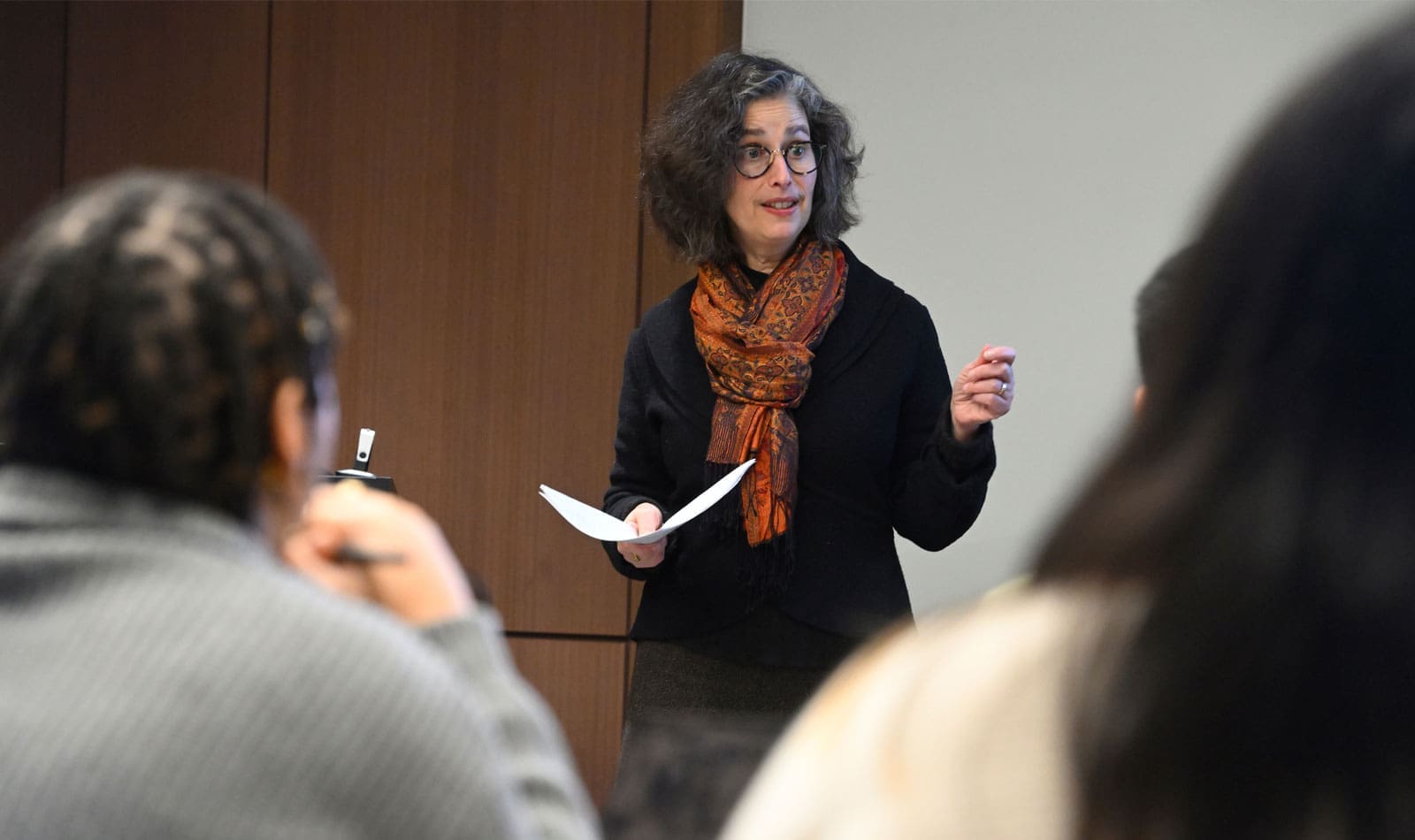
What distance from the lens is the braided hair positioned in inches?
35.6

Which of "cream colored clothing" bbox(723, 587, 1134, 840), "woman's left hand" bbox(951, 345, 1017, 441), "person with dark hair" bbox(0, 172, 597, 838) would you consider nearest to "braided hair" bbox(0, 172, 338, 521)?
"person with dark hair" bbox(0, 172, 597, 838)

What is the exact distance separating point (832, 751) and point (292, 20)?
12.8 feet

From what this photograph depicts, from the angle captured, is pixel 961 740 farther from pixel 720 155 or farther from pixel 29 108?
pixel 29 108

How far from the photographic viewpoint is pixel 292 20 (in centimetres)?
411

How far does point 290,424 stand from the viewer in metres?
0.96

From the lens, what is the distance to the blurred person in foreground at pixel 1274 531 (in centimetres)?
50

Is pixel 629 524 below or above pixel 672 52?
below

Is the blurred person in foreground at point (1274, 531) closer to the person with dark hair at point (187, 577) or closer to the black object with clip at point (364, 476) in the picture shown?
the person with dark hair at point (187, 577)

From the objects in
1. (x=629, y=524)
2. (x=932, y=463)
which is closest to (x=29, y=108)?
(x=629, y=524)

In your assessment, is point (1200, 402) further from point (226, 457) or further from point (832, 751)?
point (226, 457)

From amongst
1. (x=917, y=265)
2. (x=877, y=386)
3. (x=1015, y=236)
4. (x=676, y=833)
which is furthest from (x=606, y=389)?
(x=676, y=833)

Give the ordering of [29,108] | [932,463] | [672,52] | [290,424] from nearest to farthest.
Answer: [290,424], [932,463], [672,52], [29,108]

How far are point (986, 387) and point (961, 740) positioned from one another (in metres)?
1.68

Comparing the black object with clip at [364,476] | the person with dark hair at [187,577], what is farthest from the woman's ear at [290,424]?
the black object with clip at [364,476]
